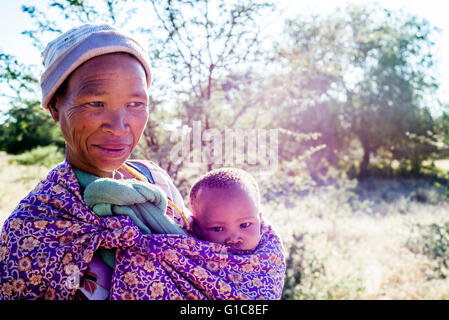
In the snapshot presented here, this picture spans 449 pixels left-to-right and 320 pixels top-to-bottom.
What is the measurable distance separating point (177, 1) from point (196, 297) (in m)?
3.38

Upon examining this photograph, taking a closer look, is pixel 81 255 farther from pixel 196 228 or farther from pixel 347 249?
pixel 347 249

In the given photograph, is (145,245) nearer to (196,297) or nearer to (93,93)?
(196,297)

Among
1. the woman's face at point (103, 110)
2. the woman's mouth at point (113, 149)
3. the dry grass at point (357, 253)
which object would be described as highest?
the woman's face at point (103, 110)

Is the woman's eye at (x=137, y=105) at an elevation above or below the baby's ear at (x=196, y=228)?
above

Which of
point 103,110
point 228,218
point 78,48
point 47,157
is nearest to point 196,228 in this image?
point 228,218

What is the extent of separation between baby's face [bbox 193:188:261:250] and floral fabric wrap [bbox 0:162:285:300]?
0.27 metres

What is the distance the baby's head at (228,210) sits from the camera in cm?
169

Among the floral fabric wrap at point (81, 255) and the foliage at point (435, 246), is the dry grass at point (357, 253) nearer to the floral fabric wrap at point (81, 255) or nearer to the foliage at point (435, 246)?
the foliage at point (435, 246)

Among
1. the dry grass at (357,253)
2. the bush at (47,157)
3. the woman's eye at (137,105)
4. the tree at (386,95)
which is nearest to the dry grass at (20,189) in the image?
the bush at (47,157)

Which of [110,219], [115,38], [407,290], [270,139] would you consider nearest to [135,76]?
[115,38]

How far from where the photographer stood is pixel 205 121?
156 inches

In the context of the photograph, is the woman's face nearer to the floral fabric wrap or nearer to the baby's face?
the floral fabric wrap

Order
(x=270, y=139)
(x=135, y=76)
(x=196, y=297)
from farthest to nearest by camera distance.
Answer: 1. (x=270, y=139)
2. (x=135, y=76)
3. (x=196, y=297)

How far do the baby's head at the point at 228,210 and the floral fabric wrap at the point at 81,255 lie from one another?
28 centimetres
